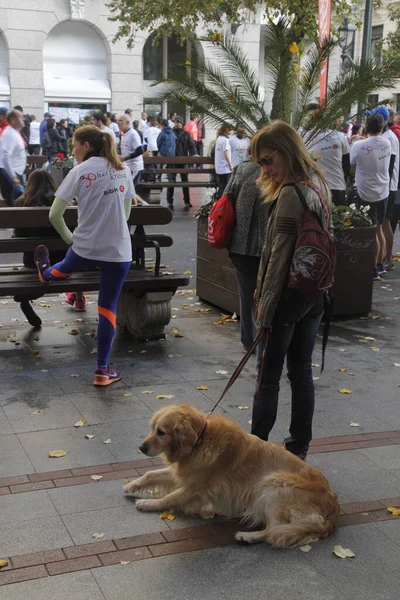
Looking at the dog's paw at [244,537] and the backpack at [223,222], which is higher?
the backpack at [223,222]

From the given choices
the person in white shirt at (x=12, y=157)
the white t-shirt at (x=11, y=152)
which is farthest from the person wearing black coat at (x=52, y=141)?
the white t-shirt at (x=11, y=152)

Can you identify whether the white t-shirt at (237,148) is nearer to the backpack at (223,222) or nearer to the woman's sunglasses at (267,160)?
the backpack at (223,222)

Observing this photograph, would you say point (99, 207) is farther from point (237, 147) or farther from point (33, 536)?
point (237, 147)

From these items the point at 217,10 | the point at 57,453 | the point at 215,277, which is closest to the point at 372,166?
the point at 215,277

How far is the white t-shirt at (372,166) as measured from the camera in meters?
10.4

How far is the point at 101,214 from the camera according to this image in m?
6.06

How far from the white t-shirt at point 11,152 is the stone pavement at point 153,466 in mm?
6557

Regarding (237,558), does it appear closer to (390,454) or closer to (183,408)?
(183,408)

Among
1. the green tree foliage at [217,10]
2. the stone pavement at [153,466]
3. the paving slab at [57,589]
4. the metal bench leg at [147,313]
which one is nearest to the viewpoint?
the paving slab at [57,589]

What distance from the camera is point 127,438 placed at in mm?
5184

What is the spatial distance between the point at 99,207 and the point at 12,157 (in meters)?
8.55

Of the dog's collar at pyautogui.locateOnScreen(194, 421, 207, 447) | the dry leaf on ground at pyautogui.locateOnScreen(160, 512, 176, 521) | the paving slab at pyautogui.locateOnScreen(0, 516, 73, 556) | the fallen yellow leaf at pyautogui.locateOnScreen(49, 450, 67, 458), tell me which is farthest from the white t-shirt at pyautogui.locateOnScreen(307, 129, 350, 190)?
the paving slab at pyautogui.locateOnScreen(0, 516, 73, 556)

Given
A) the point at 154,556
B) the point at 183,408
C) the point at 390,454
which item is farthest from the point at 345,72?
the point at 154,556

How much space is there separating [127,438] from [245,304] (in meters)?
1.61
